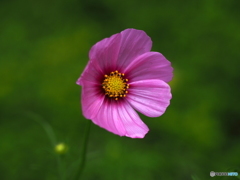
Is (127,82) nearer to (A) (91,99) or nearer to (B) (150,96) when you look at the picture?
(B) (150,96)

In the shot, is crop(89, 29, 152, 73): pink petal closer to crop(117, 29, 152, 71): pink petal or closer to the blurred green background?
crop(117, 29, 152, 71): pink petal

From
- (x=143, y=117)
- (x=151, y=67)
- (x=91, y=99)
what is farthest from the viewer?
(x=143, y=117)

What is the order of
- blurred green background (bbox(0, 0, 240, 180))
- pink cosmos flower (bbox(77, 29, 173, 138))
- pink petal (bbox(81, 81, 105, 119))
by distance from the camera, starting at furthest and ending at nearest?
blurred green background (bbox(0, 0, 240, 180)), pink cosmos flower (bbox(77, 29, 173, 138)), pink petal (bbox(81, 81, 105, 119))

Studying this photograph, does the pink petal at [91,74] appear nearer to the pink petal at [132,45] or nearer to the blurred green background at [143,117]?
the pink petal at [132,45]

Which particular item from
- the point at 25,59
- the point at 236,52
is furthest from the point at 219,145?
the point at 25,59

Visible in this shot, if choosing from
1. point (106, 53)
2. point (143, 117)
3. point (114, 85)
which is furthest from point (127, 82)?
point (143, 117)

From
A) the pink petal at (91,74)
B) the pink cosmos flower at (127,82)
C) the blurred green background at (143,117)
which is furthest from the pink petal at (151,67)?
the blurred green background at (143,117)

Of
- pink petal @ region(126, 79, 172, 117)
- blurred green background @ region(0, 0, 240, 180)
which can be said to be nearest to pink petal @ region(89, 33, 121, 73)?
pink petal @ region(126, 79, 172, 117)
